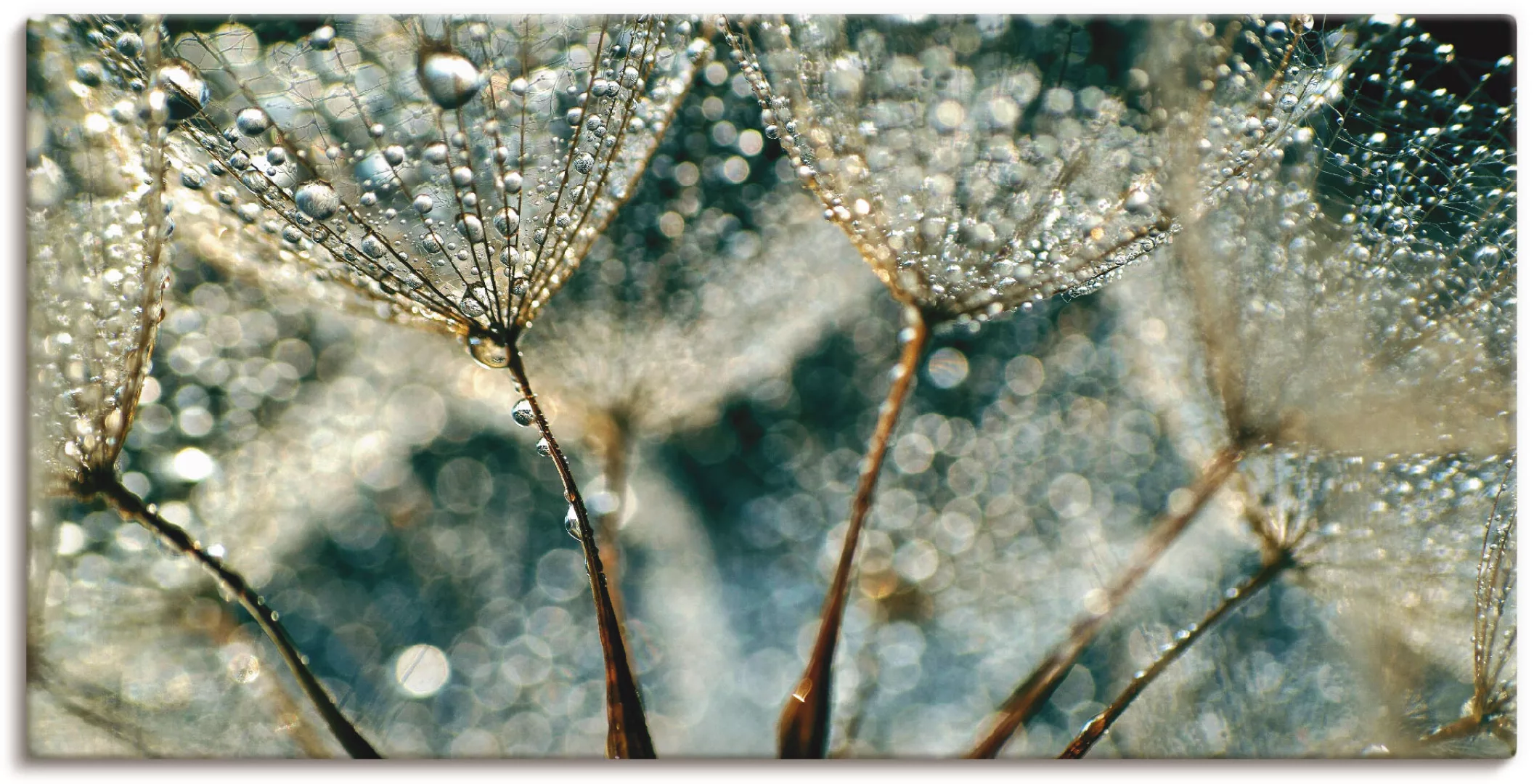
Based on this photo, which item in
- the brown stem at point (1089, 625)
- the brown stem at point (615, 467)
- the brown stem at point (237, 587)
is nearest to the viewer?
the brown stem at point (237, 587)

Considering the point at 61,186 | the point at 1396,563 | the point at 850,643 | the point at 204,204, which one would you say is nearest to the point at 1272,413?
the point at 1396,563

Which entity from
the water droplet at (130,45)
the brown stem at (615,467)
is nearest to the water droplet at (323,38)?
the water droplet at (130,45)

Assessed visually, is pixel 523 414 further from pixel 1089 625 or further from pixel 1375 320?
pixel 1375 320

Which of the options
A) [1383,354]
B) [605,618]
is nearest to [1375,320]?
[1383,354]

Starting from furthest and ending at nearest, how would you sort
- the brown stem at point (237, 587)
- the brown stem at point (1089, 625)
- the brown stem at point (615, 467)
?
the brown stem at point (615, 467)
the brown stem at point (1089, 625)
the brown stem at point (237, 587)

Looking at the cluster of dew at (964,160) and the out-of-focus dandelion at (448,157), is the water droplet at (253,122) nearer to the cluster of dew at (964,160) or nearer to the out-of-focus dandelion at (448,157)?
the out-of-focus dandelion at (448,157)

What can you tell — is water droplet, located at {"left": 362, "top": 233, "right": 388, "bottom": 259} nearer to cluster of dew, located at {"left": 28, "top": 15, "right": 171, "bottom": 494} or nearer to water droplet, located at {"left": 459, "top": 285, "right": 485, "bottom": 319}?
water droplet, located at {"left": 459, "top": 285, "right": 485, "bottom": 319}
